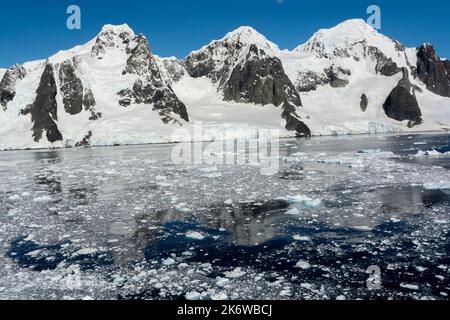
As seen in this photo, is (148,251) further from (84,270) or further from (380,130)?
(380,130)

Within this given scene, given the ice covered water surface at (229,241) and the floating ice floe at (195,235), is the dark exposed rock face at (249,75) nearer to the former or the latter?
the ice covered water surface at (229,241)

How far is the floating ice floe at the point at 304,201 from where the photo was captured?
18.2 m

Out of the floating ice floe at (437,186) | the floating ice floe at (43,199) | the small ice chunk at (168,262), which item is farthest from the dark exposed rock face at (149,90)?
the small ice chunk at (168,262)

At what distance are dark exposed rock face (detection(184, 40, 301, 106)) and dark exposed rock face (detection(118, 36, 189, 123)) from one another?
130 feet

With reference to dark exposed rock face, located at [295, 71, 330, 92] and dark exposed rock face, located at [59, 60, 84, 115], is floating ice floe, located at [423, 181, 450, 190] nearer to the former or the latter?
dark exposed rock face, located at [59, 60, 84, 115]

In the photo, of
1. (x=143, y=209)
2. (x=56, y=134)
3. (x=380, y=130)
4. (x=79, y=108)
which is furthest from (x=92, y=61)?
(x=143, y=209)

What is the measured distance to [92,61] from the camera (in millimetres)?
150500

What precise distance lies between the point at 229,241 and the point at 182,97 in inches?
6742

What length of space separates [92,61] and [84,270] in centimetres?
15121

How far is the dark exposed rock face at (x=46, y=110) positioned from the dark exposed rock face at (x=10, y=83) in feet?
44.2

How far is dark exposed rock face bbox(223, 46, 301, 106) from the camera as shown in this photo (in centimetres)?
16975

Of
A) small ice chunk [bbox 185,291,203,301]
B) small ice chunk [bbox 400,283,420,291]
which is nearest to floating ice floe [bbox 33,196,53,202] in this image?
small ice chunk [bbox 185,291,203,301]

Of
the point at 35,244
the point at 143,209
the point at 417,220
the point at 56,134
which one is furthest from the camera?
the point at 56,134
